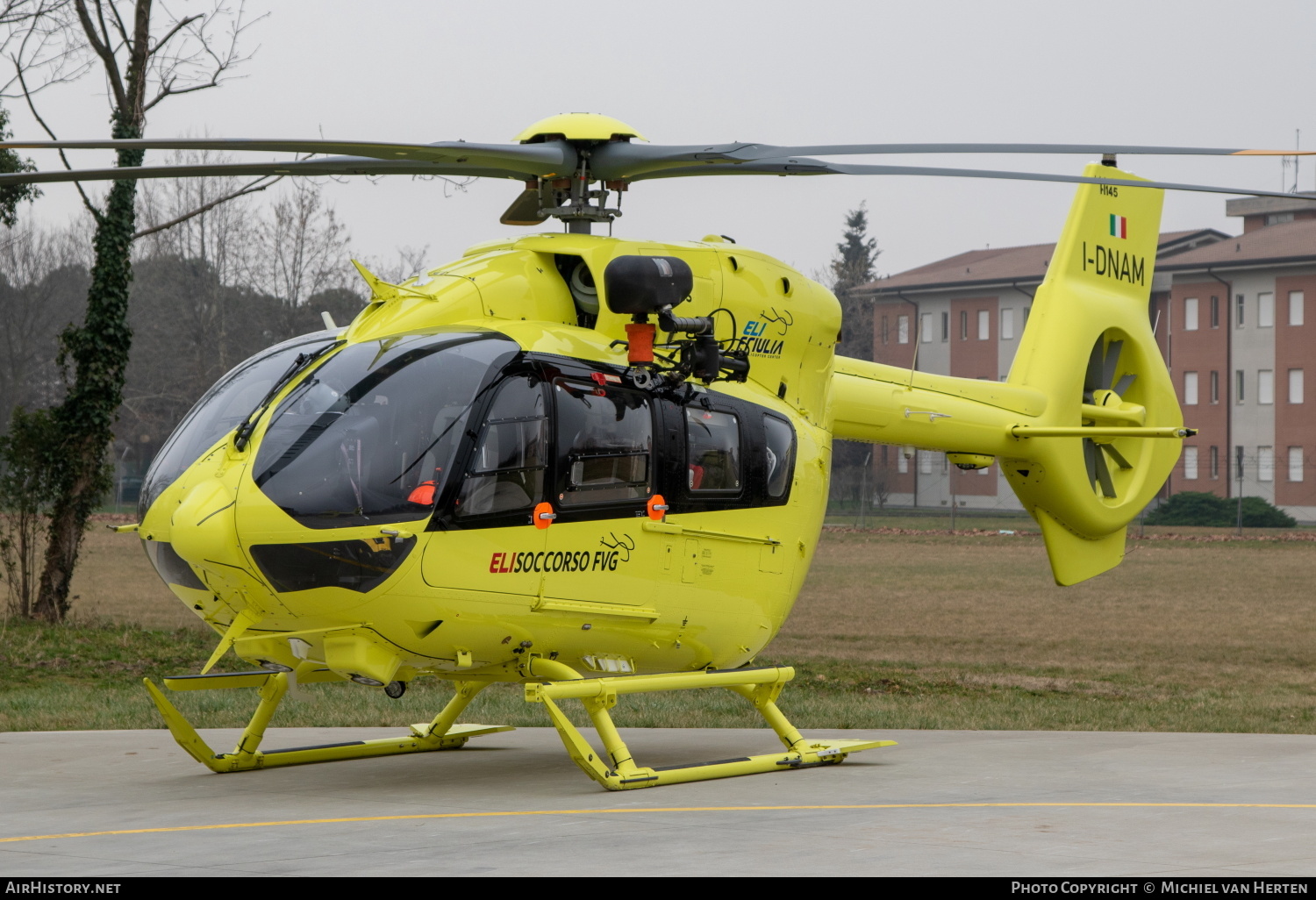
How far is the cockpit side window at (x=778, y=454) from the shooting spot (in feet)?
31.0

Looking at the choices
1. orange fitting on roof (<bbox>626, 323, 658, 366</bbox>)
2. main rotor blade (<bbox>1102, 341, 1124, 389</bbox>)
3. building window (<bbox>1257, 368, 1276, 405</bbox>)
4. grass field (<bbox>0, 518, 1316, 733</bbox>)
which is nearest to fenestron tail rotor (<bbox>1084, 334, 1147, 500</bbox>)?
main rotor blade (<bbox>1102, 341, 1124, 389</bbox>)

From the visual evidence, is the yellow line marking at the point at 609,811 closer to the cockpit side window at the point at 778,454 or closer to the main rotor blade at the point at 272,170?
the cockpit side window at the point at 778,454

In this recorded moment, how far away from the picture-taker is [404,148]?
25.0ft

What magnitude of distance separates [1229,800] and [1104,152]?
347cm

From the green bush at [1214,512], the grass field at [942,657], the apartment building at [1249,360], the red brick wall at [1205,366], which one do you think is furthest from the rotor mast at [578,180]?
the red brick wall at [1205,366]

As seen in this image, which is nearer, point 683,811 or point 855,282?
point 683,811

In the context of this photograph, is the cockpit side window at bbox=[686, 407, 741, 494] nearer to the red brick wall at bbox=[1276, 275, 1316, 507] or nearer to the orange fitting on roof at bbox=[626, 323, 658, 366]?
the orange fitting on roof at bbox=[626, 323, 658, 366]

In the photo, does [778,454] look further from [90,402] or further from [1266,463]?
[1266,463]

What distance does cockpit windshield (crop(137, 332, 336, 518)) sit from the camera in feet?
26.4

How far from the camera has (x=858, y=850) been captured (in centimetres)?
623

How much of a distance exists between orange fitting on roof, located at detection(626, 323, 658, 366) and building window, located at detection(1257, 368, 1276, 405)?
5282 centimetres

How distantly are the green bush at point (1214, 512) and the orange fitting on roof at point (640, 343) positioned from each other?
45620mm

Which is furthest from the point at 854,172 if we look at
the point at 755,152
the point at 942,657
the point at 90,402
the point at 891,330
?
the point at 891,330

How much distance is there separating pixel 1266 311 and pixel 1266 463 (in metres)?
5.78
